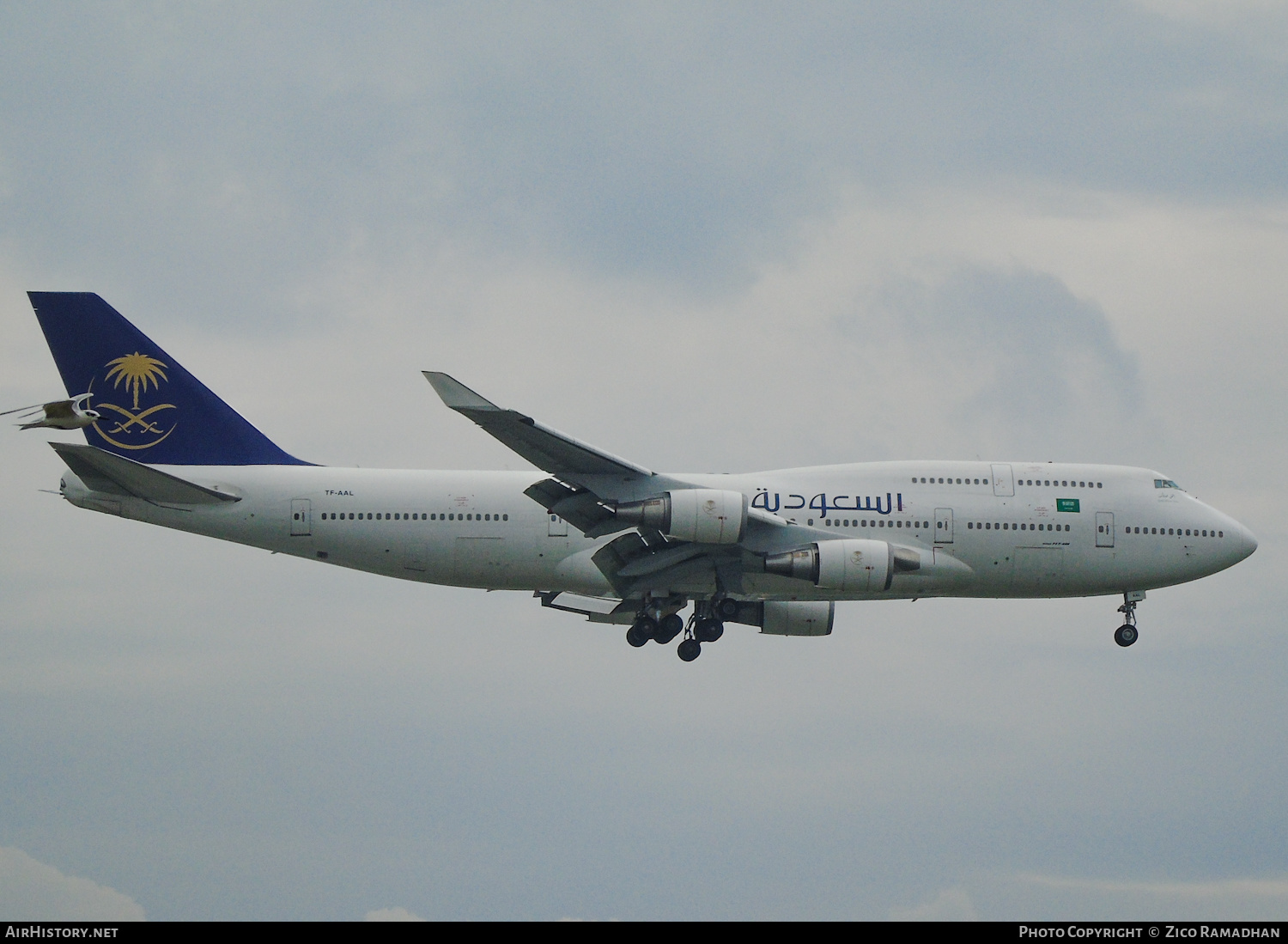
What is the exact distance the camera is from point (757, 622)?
3984 centimetres

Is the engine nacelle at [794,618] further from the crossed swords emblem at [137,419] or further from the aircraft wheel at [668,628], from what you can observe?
the crossed swords emblem at [137,419]

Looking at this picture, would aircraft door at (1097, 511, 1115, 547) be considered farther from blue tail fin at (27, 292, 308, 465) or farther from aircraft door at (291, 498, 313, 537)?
blue tail fin at (27, 292, 308, 465)

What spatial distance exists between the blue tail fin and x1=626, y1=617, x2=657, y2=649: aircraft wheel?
9.64m

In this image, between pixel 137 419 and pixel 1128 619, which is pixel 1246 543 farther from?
pixel 137 419

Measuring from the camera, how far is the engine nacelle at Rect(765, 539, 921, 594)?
33.5 meters

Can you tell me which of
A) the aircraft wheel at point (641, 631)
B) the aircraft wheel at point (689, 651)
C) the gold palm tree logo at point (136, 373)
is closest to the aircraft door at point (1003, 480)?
the aircraft wheel at point (689, 651)

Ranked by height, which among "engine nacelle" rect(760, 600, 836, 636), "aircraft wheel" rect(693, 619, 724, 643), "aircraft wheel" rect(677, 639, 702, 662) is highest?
"engine nacelle" rect(760, 600, 836, 636)

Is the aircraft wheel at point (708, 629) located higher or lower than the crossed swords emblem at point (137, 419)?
lower

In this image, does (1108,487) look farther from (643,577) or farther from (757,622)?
(643,577)

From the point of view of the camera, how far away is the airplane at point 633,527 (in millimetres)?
34500

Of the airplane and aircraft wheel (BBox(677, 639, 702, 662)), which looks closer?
the airplane

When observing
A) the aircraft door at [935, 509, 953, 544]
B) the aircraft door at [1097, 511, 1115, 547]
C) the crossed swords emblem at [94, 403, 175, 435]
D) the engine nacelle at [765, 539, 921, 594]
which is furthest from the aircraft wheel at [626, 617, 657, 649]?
the crossed swords emblem at [94, 403, 175, 435]

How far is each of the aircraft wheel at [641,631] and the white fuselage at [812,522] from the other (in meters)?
1.33
